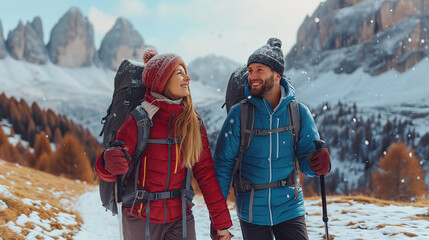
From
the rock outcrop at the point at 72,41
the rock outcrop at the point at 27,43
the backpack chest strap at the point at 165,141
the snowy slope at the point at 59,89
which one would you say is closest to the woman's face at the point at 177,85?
the backpack chest strap at the point at 165,141

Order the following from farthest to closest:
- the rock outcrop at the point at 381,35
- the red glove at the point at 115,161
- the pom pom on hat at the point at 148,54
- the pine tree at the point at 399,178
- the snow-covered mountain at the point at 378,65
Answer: the rock outcrop at the point at 381,35 < the snow-covered mountain at the point at 378,65 < the pine tree at the point at 399,178 < the pom pom on hat at the point at 148,54 < the red glove at the point at 115,161

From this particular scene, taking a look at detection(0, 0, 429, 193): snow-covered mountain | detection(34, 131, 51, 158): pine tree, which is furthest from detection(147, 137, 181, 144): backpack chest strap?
detection(0, 0, 429, 193): snow-covered mountain

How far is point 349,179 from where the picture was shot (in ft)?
285

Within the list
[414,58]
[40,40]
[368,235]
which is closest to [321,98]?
[414,58]

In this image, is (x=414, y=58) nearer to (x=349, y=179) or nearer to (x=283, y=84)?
(x=349, y=179)

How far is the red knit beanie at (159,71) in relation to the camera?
2762mm

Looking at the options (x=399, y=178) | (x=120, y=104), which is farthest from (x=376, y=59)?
(x=120, y=104)

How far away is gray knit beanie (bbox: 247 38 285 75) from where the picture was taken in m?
3.05

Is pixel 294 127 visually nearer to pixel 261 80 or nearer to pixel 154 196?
pixel 261 80

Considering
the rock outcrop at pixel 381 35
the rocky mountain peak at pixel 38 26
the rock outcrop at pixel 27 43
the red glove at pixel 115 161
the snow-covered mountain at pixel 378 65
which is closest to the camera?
the red glove at pixel 115 161

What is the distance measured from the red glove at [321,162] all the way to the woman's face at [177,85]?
1.30m

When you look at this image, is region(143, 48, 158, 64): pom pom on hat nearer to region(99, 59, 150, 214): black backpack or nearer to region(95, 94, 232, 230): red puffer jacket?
region(99, 59, 150, 214): black backpack

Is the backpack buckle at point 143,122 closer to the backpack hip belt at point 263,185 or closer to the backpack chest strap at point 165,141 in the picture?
the backpack chest strap at point 165,141

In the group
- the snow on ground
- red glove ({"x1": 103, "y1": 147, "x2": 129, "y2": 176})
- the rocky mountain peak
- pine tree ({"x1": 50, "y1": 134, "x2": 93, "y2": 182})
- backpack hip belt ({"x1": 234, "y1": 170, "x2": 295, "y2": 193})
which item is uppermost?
the rocky mountain peak
